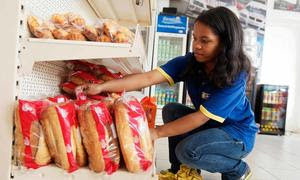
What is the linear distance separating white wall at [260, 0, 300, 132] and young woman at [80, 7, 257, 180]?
4008mm

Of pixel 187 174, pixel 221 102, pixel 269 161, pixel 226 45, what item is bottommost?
pixel 269 161

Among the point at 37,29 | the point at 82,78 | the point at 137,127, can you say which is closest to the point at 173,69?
the point at 82,78

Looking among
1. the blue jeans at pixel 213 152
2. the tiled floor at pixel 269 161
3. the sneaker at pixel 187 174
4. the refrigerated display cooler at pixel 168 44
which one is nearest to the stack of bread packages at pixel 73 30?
the blue jeans at pixel 213 152

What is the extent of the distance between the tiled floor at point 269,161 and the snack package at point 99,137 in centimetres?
118

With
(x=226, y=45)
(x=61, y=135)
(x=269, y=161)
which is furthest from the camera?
(x=269, y=161)

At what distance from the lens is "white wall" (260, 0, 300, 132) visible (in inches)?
207

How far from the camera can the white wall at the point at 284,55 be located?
207 inches

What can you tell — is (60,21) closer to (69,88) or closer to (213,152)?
(69,88)

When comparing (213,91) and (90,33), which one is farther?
(213,91)

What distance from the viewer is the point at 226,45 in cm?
133

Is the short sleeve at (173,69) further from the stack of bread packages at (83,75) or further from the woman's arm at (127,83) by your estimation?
the stack of bread packages at (83,75)

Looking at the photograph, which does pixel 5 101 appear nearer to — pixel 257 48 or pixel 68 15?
pixel 68 15

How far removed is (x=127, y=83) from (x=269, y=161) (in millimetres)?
1858

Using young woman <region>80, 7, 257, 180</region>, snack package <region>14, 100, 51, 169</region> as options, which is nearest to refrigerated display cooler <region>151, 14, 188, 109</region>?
young woman <region>80, 7, 257, 180</region>
